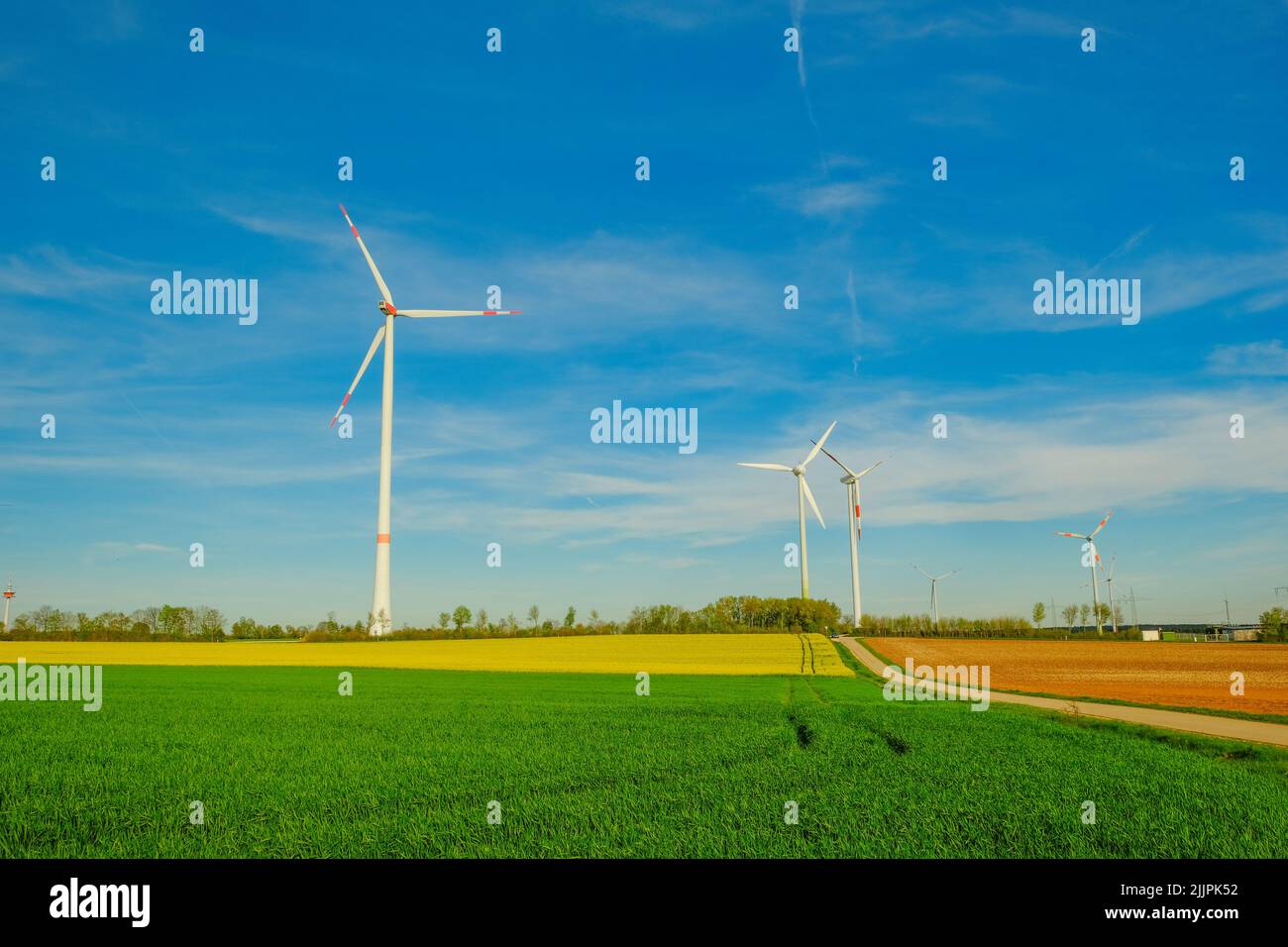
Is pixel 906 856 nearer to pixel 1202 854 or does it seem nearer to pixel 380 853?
pixel 1202 854

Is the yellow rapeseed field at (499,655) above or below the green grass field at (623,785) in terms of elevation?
below

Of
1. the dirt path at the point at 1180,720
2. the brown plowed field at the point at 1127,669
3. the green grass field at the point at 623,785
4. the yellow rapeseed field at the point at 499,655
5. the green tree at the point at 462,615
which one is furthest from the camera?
the green tree at the point at 462,615

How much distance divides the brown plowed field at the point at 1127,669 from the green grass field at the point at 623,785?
54.9 feet

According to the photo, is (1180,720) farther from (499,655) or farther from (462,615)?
(462,615)

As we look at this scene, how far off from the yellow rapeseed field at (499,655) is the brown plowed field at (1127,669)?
1365cm

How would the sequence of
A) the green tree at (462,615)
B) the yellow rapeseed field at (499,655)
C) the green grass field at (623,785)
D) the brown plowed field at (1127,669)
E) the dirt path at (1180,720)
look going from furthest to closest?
1. the green tree at (462,615)
2. the yellow rapeseed field at (499,655)
3. the brown plowed field at (1127,669)
4. the dirt path at (1180,720)
5. the green grass field at (623,785)

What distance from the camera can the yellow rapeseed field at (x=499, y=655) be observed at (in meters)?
70.8

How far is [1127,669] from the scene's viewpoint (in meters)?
67.4

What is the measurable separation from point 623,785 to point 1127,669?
220 feet

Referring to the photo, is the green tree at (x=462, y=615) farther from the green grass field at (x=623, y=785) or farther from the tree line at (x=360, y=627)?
the green grass field at (x=623, y=785)

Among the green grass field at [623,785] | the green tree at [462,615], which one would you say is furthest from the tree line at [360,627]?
the green grass field at [623,785]

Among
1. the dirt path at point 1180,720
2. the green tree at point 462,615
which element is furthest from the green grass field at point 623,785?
the green tree at point 462,615

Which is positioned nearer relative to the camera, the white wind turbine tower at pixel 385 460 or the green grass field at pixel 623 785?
the green grass field at pixel 623 785
